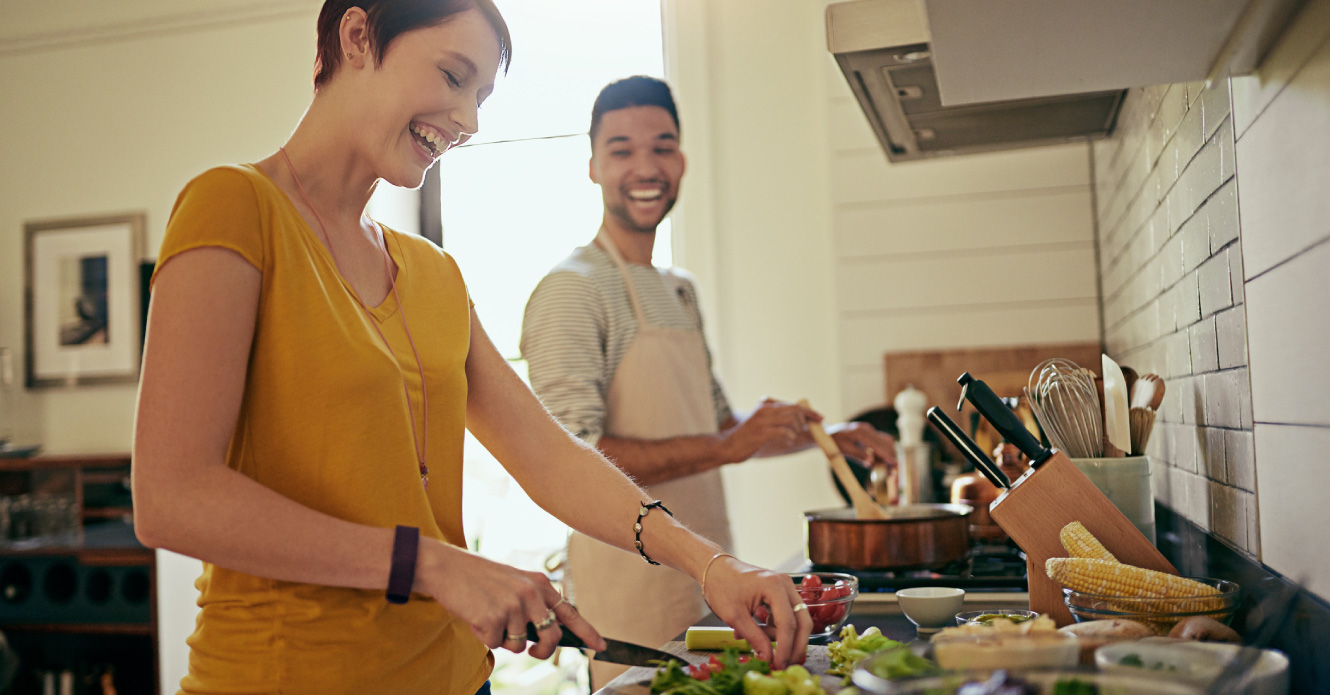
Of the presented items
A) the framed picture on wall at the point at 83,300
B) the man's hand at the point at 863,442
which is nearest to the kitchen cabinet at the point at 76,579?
the framed picture on wall at the point at 83,300

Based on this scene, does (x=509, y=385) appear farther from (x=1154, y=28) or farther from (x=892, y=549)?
(x=1154, y=28)

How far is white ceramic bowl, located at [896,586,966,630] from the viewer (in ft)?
3.60

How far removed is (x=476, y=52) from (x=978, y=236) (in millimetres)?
1868

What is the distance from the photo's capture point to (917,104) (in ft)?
5.71

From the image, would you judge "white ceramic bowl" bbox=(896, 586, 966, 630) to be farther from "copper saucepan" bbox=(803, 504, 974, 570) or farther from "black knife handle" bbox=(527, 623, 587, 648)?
"black knife handle" bbox=(527, 623, 587, 648)

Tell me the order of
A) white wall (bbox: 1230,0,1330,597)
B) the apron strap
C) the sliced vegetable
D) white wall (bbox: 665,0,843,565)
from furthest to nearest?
white wall (bbox: 665,0,843,565)
the apron strap
the sliced vegetable
white wall (bbox: 1230,0,1330,597)

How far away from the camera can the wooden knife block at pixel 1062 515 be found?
1013 millimetres

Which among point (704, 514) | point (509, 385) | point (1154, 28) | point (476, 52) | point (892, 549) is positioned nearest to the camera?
point (1154, 28)

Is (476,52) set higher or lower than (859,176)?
lower

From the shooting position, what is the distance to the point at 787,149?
2902mm

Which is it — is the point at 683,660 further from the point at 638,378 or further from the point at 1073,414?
the point at 638,378

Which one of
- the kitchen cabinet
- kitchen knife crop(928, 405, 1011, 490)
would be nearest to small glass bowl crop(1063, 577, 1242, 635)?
kitchen knife crop(928, 405, 1011, 490)

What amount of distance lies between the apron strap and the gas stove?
0.60 meters

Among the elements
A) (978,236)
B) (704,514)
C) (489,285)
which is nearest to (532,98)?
(489,285)
